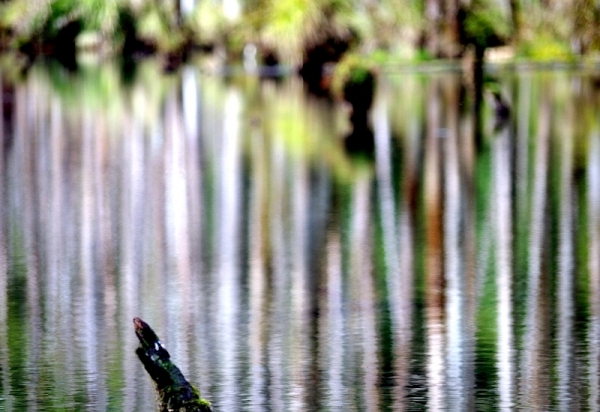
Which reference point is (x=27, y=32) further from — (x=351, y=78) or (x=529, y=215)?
(x=529, y=215)

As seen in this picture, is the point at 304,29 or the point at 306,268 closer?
the point at 306,268

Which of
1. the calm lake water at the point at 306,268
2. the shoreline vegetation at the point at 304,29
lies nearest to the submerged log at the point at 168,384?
the calm lake water at the point at 306,268

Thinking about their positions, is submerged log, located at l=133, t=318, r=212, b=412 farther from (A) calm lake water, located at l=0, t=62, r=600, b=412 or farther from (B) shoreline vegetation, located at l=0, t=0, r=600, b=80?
(B) shoreline vegetation, located at l=0, t=0, r=600, b=80

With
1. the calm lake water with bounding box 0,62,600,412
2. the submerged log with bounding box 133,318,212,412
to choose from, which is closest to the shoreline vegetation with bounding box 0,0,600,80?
the calm lake water with bounding box 0,62,600,412

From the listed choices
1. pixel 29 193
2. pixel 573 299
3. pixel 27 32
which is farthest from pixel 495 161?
pixel 27 32

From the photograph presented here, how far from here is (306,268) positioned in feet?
53.6

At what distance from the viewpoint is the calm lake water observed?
36.0ft

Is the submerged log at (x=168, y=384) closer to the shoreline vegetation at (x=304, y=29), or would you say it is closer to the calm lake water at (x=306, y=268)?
the calm lake water at (x=306, y=268)

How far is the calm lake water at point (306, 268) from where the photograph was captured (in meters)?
11.0

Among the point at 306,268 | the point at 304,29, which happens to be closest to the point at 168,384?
the point at 306,268

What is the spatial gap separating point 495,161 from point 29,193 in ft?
29.9

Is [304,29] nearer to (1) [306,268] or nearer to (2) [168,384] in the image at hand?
(1) [306,268]

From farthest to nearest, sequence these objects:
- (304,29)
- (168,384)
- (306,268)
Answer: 1. (304,29)
2. (306,268)
3. (168,384)

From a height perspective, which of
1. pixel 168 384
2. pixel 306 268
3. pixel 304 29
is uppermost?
pixel 304 29
